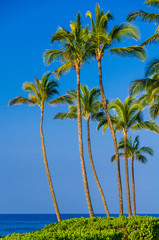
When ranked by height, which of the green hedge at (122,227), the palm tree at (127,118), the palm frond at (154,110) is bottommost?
the green hedge at (122,227)

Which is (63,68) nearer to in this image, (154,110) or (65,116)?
(65,116)

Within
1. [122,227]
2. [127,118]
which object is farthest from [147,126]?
[122,227]

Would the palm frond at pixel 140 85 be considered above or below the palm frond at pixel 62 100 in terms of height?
below

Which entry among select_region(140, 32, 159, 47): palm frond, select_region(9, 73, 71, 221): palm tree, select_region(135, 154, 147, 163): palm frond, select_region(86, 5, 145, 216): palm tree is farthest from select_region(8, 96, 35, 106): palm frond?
select_region(135, 154, 147, 163): palm frond

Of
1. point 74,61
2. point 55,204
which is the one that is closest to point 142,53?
point 74,61

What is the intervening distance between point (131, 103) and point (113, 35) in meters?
7.38

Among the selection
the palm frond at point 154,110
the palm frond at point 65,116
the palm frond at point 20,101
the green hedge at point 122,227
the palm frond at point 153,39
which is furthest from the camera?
the palm frond at point 65,116

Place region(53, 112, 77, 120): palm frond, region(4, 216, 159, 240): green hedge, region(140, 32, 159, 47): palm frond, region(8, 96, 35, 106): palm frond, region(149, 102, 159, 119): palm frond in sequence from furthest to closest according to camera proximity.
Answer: region(53, 112, 77, 120): palm frond
region(8, 96, 35, 106): palm frond
region(149, 102, 159, 119): palm frond
region(140, 32, 159, 47): palm frond
region(4, 216, 159, 240): green hedge

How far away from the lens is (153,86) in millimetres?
21266

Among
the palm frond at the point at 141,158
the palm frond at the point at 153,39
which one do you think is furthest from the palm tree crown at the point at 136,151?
the palm frond at the point at 153,39

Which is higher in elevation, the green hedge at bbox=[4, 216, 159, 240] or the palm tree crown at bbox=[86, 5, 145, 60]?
the palm tree crown at bbox=[86, 5, 145, 60]

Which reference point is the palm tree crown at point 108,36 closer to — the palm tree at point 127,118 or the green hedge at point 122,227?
the palm tree at point 127,118

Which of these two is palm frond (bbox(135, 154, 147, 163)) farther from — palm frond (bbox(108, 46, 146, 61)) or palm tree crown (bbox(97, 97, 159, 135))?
palm frond (bbox(108, 46, 146, 61))

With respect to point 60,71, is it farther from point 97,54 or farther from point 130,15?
point 130,15
